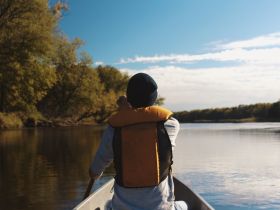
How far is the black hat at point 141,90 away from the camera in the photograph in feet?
14.3

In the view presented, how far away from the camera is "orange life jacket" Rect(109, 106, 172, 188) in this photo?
4.27 m

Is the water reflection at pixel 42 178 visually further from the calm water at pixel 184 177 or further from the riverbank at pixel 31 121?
the riverbank at pixel 31 121

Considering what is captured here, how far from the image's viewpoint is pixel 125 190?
4348mm

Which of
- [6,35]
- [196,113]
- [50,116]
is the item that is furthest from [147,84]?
[196,113]

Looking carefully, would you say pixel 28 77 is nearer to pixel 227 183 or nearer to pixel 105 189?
pixel 227 183

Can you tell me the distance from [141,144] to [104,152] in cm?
40

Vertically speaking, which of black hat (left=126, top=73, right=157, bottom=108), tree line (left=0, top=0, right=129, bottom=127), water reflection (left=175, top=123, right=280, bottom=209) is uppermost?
tree line (left=0, top=0, right=129, bottom=127)

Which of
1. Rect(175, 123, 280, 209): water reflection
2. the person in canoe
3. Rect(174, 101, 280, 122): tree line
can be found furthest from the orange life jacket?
Rect(174, 101, 280, 122): tree line

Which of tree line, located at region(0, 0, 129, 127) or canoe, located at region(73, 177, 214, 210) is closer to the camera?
canoe, located at region(73, 177, 214, 210)

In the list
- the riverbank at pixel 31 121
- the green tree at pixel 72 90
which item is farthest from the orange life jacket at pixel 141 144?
the green tree at pixel 72 90

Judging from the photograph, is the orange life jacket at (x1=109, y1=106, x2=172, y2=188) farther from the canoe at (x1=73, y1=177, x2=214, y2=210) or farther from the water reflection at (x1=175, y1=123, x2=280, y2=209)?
the water reflection at (x1=175, y1=123, x2=280, y2=209)

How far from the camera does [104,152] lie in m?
4.46

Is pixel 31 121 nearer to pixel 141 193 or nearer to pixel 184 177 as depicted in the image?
pixel 184 177

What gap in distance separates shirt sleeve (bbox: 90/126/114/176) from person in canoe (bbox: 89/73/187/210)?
0.4 inches
